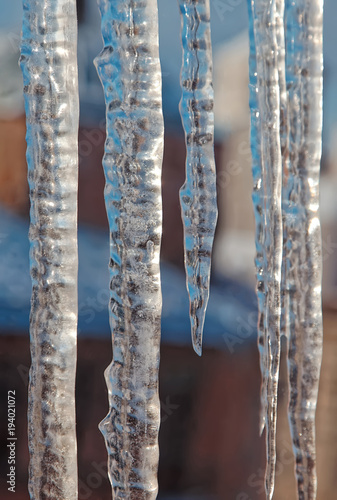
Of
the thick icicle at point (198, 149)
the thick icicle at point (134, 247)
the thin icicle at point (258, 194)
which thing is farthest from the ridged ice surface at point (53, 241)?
the thin icicle at point (258, 194)

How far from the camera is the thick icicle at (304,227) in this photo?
80cm

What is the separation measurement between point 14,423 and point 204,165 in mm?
650

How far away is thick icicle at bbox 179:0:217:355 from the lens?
72 cm

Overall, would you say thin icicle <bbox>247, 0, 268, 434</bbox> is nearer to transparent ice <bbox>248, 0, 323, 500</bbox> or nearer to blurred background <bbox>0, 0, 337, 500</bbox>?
transparent ice <bbox>248, 0, 323, 500</bbox>

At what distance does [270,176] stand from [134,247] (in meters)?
0.25

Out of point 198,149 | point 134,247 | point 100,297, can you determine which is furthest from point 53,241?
point 100,297

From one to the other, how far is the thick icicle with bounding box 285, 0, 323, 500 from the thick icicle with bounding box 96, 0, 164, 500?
258mm

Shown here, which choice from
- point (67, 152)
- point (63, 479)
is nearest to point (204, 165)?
point (67, 152)

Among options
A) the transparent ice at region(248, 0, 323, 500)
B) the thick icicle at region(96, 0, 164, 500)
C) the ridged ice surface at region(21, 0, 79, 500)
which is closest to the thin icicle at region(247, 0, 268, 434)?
the transparent ice at region(248, 0, 323, 500)

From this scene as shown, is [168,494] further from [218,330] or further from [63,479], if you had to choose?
[63,479]

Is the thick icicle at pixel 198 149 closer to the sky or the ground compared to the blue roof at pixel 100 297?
closer to the sky

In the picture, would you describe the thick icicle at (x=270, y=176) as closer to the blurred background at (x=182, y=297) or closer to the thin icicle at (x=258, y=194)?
the thin icicle at (x=258, y=194)

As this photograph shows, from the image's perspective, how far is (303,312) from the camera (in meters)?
0.82

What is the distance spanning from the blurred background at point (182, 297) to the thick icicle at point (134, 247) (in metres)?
0.35
